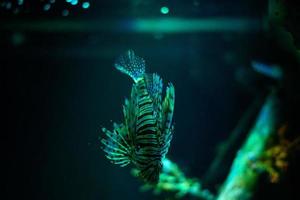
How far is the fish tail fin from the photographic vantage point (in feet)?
7.38

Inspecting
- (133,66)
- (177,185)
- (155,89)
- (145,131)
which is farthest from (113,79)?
(145,131)

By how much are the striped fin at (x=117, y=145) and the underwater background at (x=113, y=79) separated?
3.46 meters

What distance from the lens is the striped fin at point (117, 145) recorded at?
2.08 m

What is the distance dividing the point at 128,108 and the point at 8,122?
17.5 feet

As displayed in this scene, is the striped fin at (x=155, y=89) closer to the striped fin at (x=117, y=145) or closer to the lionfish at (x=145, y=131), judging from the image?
the lionfish at (x=145, y=131)

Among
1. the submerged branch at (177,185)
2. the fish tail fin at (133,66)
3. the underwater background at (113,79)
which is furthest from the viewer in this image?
the underwater background at (113,79)

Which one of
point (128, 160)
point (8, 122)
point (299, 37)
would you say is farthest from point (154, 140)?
point (8, 122)

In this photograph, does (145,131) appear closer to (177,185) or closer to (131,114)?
(131,114)

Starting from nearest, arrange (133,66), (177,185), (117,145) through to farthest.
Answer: (117,145), (133,66), (177,185)

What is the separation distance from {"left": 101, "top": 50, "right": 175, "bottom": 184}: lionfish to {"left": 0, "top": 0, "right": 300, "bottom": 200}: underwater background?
350 cm

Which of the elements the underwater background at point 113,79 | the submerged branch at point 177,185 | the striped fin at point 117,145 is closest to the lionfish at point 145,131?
the striped fin at point 117,145

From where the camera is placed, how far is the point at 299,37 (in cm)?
275

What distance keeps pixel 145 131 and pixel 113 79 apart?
12.3 ft

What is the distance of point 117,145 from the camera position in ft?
6.95
